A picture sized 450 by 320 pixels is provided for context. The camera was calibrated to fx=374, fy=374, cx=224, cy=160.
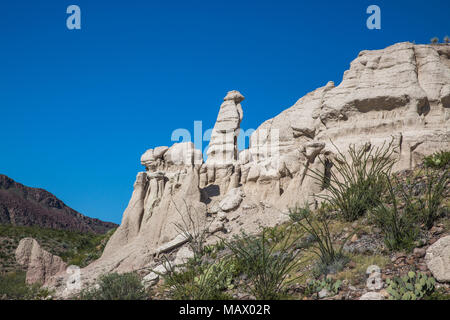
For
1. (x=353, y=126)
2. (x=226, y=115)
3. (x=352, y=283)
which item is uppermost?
(x=226, y=115)

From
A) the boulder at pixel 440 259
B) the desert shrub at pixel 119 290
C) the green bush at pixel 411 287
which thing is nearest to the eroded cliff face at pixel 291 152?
the boulder at pixel 440 259

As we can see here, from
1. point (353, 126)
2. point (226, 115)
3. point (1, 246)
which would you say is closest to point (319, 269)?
point (353, 126)

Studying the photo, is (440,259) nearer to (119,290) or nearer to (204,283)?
(204,283)

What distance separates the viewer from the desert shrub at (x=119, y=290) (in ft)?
22.0

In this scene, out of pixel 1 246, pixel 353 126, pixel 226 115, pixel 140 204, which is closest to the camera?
pixel 353 126

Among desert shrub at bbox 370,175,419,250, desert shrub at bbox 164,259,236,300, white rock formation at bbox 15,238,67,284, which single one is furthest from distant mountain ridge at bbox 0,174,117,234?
desert shrub at bbox 370,175,419,250

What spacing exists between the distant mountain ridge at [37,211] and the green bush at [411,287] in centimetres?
6589

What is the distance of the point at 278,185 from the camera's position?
56.0 ft

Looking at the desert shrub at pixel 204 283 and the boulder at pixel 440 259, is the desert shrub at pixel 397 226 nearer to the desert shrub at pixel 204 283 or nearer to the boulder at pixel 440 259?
the boulder at pixel 440 259

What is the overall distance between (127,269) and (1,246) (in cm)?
1495

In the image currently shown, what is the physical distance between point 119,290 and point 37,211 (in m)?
73.2

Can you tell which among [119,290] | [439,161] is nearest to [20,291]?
[119,290]

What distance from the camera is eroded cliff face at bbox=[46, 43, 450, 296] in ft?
47.7

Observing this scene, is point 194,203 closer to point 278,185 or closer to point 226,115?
point 278,185
